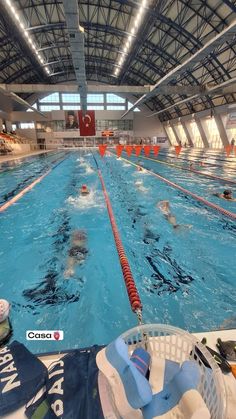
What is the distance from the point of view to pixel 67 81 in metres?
35.7

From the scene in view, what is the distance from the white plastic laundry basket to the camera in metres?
0.96

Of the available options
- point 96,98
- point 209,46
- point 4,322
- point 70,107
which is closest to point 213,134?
point 209,46

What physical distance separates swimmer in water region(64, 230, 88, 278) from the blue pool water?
0.07m

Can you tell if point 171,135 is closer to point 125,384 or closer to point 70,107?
point 70,107

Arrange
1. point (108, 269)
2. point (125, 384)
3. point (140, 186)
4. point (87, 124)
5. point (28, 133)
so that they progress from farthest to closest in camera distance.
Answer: point (28, 133) → point (87, 124) → point (140, 186) → point (108, 269) → point (125, 384)

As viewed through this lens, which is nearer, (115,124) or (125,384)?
(125,384)

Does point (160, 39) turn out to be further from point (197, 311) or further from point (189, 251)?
point (197, 311)

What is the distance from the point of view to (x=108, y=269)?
3.61 metres

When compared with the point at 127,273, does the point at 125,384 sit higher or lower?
higher

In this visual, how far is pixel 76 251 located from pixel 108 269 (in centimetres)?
77

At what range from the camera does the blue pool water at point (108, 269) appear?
254 cm

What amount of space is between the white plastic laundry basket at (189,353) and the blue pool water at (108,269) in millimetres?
1116

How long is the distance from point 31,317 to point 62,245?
1.78m

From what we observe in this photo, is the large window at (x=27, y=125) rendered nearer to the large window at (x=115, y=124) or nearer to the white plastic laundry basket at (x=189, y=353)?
the large window at (x=115, y=124)
